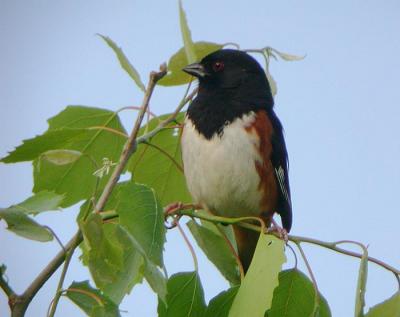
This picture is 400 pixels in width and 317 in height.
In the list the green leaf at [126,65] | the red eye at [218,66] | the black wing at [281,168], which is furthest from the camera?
the red eye at [218,66]

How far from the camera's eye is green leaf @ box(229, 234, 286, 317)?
2.05 m

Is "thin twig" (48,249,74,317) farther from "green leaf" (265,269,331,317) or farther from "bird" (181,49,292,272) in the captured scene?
"bird" (181,49,292,272)

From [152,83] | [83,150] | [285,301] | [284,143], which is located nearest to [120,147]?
[83,150]

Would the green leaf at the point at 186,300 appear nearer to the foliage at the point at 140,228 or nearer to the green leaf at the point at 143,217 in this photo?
the foliage at the point at 140,228

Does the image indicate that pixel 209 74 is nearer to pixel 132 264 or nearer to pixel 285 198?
pixel 285 198

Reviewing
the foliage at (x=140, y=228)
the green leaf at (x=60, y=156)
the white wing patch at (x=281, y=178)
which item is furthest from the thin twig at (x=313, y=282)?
the white wing patch at (x=281, y=178)

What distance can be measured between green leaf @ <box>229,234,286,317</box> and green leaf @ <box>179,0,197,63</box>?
0.71 meters

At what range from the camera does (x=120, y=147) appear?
2.82 metres

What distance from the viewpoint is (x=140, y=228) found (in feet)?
6.70

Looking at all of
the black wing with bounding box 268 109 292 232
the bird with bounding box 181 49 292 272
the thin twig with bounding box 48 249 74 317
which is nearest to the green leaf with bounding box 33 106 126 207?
the bird with bounding box 181 49 292 272

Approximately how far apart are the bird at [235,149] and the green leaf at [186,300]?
102 centimetres

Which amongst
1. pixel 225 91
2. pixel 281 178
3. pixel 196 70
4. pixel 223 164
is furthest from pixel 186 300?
pixel 225 91

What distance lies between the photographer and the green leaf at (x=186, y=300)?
7.86 ft

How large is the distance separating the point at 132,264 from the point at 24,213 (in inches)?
13.0
